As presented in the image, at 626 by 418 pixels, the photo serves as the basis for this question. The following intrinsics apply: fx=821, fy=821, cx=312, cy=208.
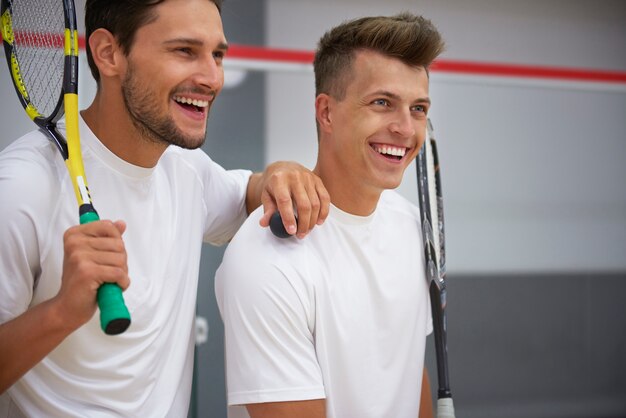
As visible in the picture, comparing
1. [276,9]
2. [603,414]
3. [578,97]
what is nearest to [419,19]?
[276,9]

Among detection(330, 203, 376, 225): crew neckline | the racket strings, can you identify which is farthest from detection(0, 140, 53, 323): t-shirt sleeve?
detection(330, 203, 376, 225): crew neckline

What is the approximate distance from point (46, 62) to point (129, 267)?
41 cm

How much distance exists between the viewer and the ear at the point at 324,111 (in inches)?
59.4

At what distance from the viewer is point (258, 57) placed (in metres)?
2.81

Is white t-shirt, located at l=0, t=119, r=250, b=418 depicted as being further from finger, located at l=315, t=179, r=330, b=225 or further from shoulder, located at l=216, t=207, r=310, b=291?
finger, located at l=315, t=179, r=330, b=225

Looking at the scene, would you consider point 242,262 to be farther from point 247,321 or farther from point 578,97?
point 578,97

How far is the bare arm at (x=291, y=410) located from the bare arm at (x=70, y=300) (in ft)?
1.16

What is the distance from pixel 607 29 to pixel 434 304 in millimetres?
2343

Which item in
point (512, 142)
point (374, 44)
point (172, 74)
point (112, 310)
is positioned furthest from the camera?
point (512, 142)

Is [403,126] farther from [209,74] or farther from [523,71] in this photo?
[523,71]

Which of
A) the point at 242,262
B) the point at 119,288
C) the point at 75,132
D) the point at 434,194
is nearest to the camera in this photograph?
the point at 119,288

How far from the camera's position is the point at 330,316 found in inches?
52.2

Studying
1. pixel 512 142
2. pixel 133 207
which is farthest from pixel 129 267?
pixel 512 142

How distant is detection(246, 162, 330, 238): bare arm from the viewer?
128 cm
